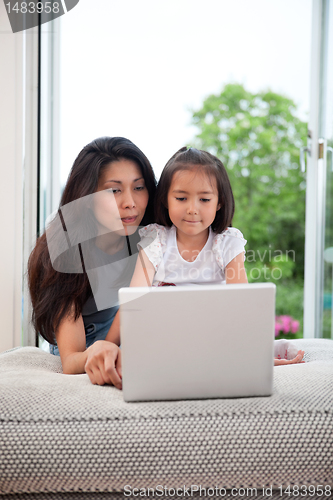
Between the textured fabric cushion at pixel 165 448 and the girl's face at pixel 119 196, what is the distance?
0.60 m

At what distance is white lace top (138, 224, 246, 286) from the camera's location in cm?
128

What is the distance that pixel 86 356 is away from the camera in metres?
0.99

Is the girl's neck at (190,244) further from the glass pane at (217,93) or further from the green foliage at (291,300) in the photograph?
the green foliage at (291,300)

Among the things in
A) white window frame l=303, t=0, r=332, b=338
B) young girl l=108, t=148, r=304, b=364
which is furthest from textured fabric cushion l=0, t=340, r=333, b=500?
white window frame l=303, t=0, r=332, b=338

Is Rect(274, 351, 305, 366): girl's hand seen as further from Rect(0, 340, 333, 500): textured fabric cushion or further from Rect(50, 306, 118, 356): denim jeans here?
Rect(50, 306, 118, 356): denim jeans

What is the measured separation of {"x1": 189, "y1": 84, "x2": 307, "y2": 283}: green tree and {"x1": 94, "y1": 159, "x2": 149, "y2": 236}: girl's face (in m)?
2.81

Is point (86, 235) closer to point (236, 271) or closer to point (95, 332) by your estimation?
point (95, 332)

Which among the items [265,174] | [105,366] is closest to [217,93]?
[265,174]

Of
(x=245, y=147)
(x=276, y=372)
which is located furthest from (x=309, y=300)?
(x=245, y=147)

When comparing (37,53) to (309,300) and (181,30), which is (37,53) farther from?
(181,30)

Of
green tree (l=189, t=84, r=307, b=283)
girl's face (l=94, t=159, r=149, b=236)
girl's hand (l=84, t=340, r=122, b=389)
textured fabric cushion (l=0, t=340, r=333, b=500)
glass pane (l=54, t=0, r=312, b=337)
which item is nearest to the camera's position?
textured fabric cushion (l=0, t=340, r=333, b=500)

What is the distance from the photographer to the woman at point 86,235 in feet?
3.76

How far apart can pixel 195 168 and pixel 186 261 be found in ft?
0.92

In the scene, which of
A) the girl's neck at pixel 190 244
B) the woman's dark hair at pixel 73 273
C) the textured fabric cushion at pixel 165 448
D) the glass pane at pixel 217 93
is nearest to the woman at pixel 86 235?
the woman's dark hair at pixel 73 273
